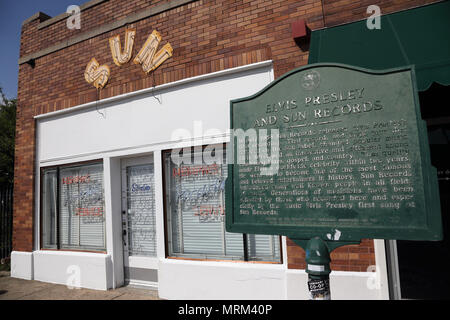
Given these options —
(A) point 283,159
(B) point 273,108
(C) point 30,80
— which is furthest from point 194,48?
(C) point 30,80

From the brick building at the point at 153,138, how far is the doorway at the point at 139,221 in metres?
0.03

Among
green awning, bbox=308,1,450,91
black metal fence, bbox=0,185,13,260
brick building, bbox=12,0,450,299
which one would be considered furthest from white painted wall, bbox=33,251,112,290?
green awning, bbox=308,1,450,91

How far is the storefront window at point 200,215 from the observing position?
475 cm

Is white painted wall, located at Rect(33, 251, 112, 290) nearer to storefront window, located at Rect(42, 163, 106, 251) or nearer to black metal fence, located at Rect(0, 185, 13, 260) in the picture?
storefront window, located at Rect(42, 163, 106, 251)

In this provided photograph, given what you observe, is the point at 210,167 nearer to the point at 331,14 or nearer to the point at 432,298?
the point at 331,14

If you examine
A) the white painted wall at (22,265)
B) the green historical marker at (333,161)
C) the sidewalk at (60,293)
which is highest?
the green historical marker at (333,161)

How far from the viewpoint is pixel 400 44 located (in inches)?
137

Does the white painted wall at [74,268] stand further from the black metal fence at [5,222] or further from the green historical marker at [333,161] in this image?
the green historical marker at [333,161]

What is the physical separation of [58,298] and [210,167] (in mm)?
3523

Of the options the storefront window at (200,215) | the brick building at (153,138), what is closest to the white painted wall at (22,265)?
the brick building at (153,138)

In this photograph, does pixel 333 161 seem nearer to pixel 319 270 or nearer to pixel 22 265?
pixel 319 270

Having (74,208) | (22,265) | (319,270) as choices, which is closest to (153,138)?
(74,208)

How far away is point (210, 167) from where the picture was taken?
5.03 meters

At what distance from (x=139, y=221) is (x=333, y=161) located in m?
4.33
